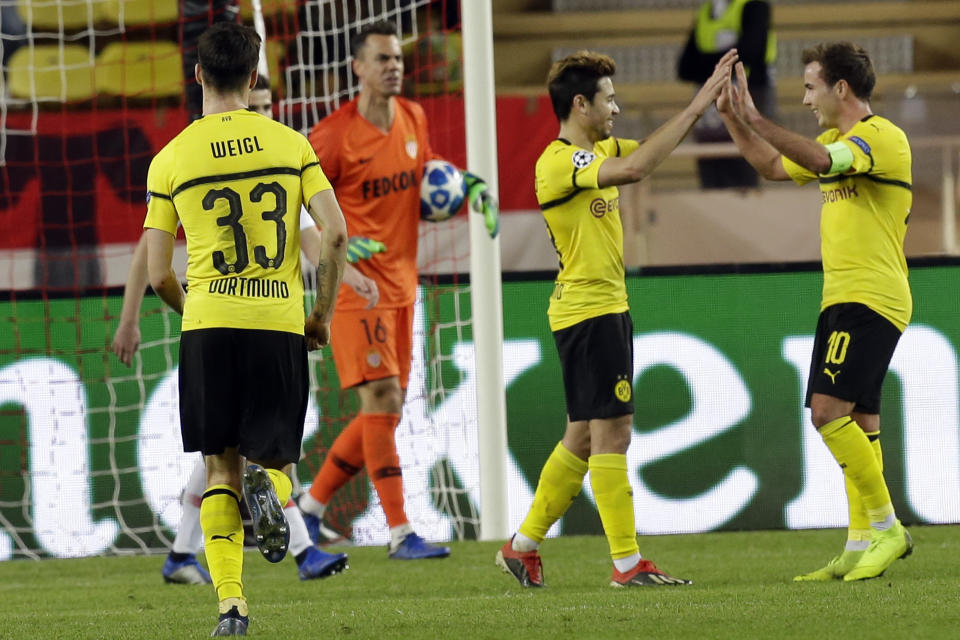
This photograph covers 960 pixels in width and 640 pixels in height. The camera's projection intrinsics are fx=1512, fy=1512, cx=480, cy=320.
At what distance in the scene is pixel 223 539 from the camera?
3.97m

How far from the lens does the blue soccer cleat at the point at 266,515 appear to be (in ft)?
12.7

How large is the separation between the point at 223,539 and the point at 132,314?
155 centimetres

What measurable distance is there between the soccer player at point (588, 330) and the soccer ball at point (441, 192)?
51.4 inches

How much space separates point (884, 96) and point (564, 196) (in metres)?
4.01

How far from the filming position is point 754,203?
8477 mm

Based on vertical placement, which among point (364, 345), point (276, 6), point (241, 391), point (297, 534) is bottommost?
point (297, 534)

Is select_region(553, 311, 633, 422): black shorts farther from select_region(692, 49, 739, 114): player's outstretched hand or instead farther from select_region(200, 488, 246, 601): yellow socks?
select_region(200, 488, 246, 601): yellow socks

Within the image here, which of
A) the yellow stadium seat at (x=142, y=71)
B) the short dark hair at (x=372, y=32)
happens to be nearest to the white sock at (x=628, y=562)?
the short dark hair at (x=372, y=32)

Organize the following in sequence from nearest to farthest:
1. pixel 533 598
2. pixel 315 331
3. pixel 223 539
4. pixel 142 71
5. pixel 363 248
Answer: pixel 223 539
pixel 315 331
pixel 533 598
pixel 363 248
pixel 142 71

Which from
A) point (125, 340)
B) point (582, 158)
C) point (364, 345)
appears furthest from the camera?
→ point (364, 345)

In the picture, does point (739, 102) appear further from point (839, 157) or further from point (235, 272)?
point (235, 272)

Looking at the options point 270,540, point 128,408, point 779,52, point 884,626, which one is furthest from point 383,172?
point 779,52

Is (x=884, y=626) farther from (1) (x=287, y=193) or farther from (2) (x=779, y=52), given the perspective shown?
(2) (x=779, y=52)

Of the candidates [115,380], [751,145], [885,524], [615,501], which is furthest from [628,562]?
[115,380]
